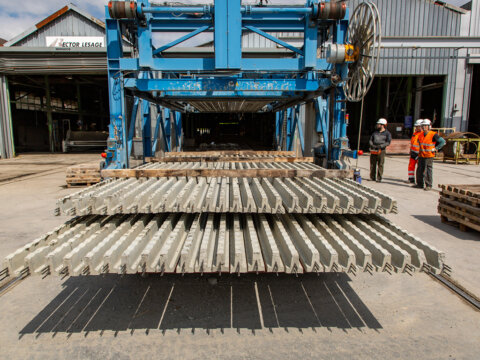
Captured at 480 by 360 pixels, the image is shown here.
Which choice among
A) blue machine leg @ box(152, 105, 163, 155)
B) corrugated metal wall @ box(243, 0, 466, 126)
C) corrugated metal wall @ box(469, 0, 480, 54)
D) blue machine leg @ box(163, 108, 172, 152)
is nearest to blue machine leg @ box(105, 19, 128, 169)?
blue machine leg @ box(152, 105, 163, 155)

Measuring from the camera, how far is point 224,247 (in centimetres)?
238

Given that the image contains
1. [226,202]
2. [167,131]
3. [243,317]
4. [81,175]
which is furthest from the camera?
[81,175]

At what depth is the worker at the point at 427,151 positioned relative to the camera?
23.7 feet

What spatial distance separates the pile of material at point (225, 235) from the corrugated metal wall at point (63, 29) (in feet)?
52.2

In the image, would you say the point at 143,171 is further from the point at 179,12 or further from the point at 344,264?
the point at 344,264

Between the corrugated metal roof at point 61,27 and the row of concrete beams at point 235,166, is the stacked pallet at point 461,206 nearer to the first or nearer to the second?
the row of concrete beams at point 235,166

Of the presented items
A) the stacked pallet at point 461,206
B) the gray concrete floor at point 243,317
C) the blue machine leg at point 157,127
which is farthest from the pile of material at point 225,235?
the blue machine leg at point 157,127

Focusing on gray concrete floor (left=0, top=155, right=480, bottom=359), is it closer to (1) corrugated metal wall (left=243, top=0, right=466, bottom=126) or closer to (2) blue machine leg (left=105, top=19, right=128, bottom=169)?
(2) blue machine leg (left=105, top=19, right=128, bottom=169)

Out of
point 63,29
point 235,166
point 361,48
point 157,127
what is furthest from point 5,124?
point 361,48

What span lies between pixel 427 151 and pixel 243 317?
6779 mm

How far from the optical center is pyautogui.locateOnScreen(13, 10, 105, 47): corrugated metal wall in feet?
50.8

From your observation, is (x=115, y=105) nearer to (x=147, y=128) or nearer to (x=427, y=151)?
(x=147, y=128)

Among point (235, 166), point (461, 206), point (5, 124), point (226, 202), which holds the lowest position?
point (461, 206)

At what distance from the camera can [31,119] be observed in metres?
23.9
